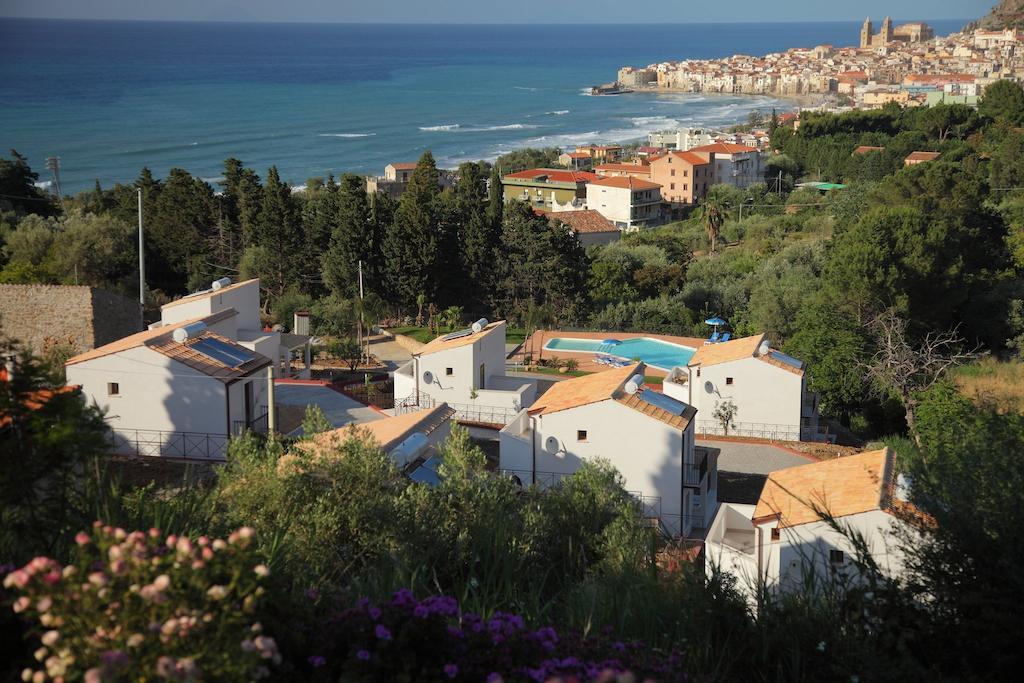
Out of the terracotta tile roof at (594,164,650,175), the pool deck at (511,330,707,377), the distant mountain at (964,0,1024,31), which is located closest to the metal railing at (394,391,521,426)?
the pool deck at (511,330,707,377)

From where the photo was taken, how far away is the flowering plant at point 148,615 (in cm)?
321

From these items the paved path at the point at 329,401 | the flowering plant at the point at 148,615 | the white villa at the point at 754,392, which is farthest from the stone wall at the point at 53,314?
the flowering plant at the point at 148,615

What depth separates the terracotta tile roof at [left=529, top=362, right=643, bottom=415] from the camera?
14406mm

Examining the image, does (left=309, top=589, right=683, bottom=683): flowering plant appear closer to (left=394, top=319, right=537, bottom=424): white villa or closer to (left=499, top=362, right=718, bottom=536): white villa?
(left=499, top=362, right=718, bottom=536): white villa

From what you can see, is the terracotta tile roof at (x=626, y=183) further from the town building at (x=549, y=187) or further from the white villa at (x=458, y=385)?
the white villa at (x=458, y=385)

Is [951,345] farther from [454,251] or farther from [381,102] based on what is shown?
[381,102]

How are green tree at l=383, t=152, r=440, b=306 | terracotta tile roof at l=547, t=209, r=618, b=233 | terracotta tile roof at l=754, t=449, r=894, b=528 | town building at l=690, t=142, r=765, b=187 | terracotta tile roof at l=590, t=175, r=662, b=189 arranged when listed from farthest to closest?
1. town building at l=690, t=142, r=765, b=187
2. terracotta tile roof at l=590, t=175, r=662, b=189
3. terracotta tile roof at l=547, t=209, r=618, b=233
4. green tree at l=383, t=152, r=440, b=306
5. terracotta tile roof at l=754, t=449, r=894, b=528

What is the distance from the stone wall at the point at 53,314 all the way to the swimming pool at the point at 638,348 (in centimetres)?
1208

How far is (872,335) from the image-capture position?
81.3ft

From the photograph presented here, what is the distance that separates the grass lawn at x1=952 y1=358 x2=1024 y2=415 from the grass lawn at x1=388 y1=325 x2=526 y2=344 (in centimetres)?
1134

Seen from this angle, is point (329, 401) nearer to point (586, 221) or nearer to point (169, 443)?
point (169, 443)

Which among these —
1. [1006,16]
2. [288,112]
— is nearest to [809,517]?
[288,112]

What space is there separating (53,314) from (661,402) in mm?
11602

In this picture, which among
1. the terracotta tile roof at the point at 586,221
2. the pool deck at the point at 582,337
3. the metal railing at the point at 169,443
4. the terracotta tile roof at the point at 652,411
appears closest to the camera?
the terracotta tile roof at the point at 652,411
